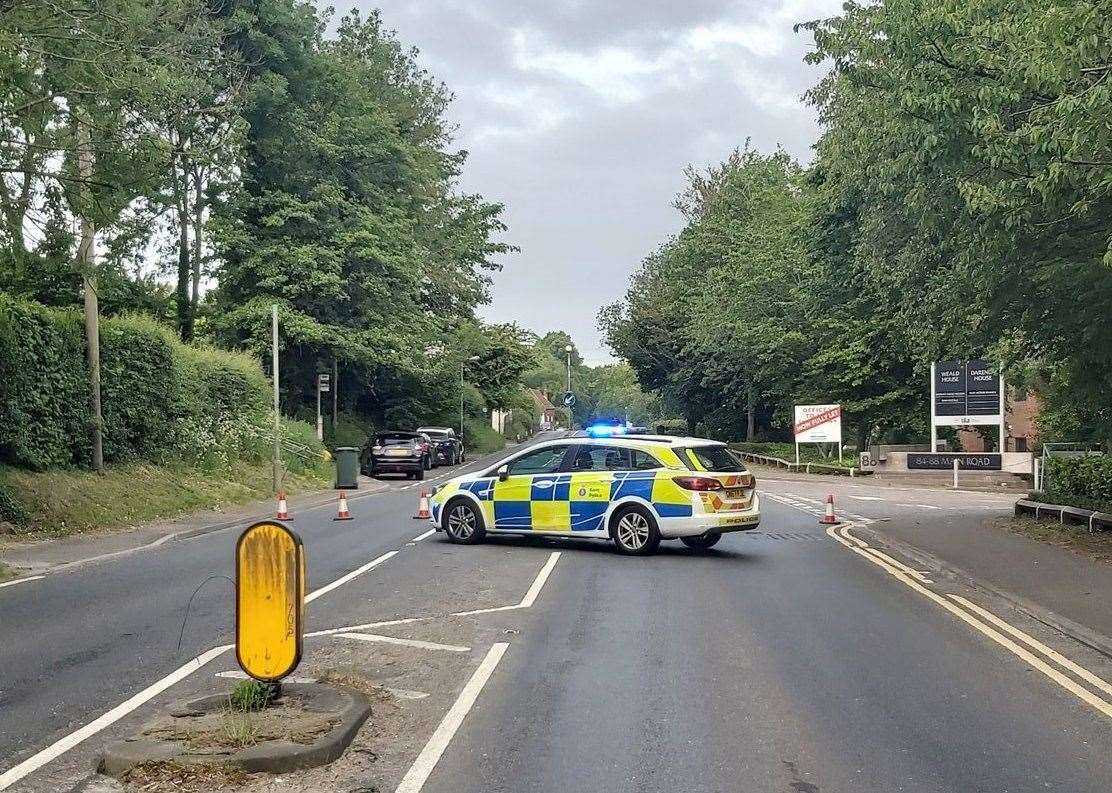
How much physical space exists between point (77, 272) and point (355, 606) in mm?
5676

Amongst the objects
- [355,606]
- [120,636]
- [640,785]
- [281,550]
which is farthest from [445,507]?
[640,785]

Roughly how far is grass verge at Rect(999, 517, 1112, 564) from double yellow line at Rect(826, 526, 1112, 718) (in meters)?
2.72

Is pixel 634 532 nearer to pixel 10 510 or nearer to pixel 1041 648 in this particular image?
pixel 1041 648

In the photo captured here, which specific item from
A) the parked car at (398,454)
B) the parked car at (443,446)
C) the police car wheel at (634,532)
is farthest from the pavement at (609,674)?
the parked car at (443,446)

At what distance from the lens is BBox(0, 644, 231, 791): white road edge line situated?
5.39 meters

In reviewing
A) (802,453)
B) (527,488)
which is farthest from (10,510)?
(802,453)

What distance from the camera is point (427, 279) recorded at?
43844mm

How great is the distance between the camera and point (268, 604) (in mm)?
6137

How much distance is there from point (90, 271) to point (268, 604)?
26.4 feet

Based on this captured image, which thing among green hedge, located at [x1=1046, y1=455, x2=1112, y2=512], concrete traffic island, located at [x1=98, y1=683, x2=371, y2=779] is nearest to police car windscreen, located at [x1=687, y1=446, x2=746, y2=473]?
green hedge, located at [x1=1046, y1=455, x2=1112, y2=512]

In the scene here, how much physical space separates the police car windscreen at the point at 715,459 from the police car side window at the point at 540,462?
1896mm

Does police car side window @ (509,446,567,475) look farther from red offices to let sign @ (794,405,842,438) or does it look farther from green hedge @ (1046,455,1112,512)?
red offices to let sign @ (794,405,842,438)

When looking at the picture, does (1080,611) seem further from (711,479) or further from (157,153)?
(157,153)

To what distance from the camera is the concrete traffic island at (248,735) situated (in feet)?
17.4
